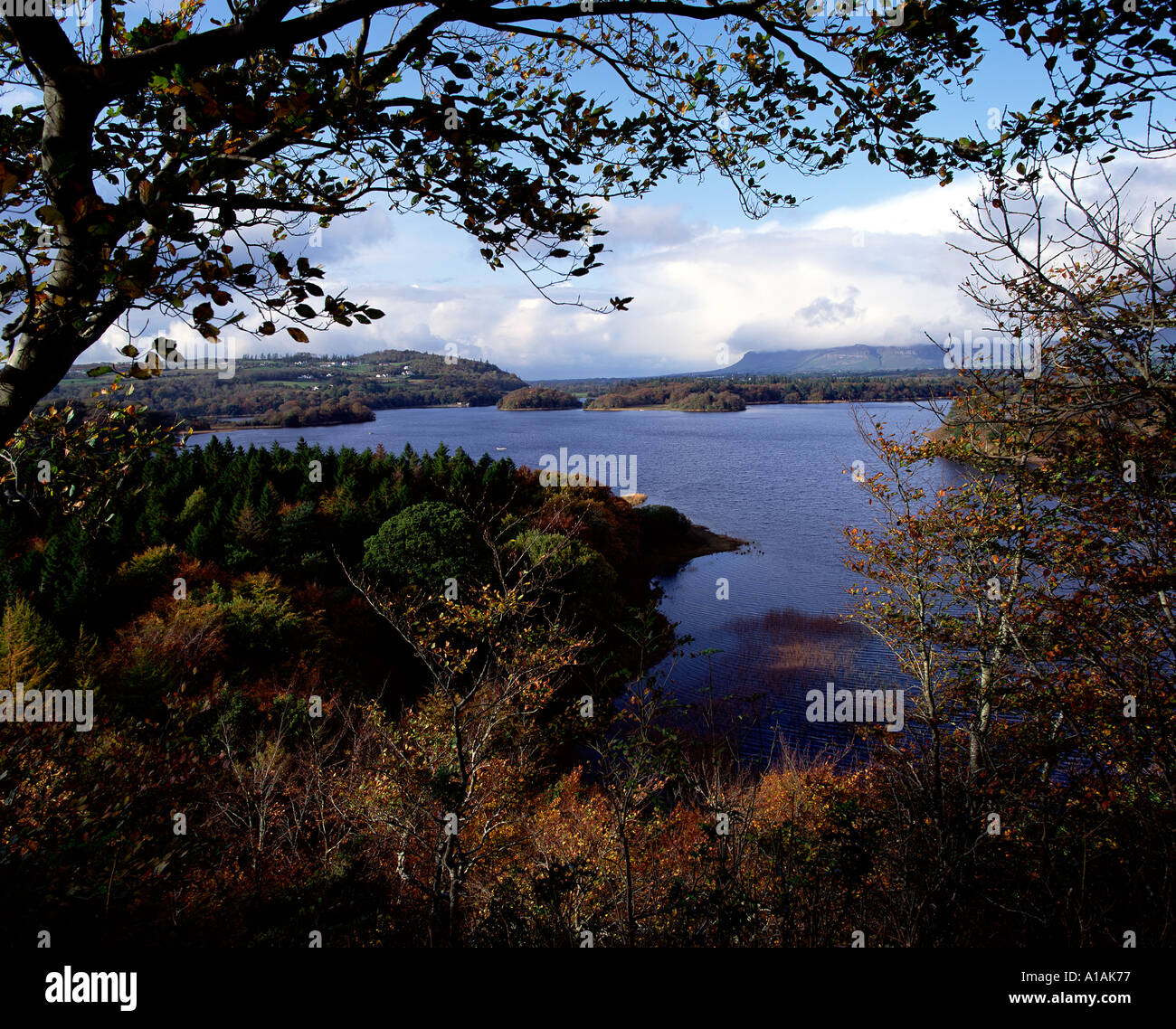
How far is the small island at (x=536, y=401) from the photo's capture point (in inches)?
6088

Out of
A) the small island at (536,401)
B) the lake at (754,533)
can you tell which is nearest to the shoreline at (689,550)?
the lake at (754,533)

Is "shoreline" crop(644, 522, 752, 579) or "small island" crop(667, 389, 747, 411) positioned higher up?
"small island" crop(667, 389, 747, 411)

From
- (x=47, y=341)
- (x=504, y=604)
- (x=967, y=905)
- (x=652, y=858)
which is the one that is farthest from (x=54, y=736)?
(x=967, y=905)

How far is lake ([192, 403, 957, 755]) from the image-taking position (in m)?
22.0

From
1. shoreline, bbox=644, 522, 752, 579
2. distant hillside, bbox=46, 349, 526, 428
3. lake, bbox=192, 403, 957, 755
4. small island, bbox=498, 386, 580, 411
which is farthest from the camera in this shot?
small island, bbox=498, 386, 580, 411

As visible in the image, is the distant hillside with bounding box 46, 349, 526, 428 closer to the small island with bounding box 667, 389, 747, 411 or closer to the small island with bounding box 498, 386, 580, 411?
the small island with bounding box 498, 386, 580, 411

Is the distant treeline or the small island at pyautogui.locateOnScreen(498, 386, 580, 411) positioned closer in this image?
the distant treeline

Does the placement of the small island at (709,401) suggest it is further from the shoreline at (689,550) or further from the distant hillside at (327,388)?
the shoreline at (689,550)

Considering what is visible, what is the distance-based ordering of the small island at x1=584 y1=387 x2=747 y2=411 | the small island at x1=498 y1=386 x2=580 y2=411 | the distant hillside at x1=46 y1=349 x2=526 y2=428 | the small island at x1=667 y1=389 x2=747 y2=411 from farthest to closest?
the small island at x1=584 y1=387 x2=747 y2=411 → the small island at x1=498 y1=386 x2=580 y2=411 → the small island at x1=667 y1=389 x2=747 y2=411 → the distant hillside at x1=46 y1=349 x2=526 y2=428

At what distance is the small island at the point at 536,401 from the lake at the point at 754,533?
26490 mm

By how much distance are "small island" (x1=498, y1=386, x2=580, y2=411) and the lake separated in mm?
26490

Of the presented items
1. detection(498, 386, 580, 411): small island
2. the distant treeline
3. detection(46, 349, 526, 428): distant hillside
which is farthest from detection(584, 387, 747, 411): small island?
detection(46, 349, 526, 428): distant hillside

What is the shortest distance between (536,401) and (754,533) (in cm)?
11478
